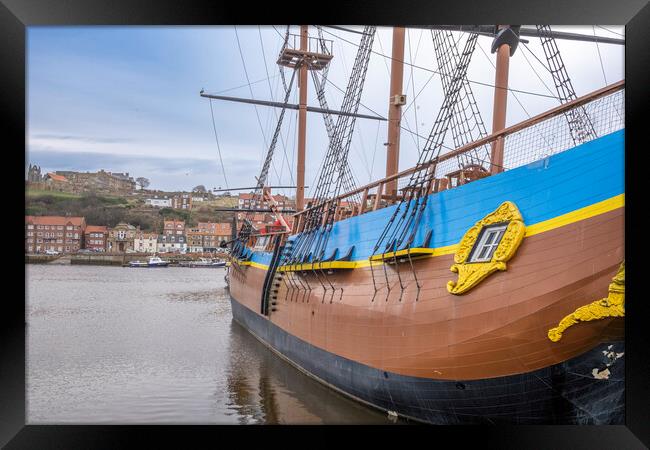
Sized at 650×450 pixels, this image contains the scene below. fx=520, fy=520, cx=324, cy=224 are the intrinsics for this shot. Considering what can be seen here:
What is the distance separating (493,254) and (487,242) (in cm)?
12

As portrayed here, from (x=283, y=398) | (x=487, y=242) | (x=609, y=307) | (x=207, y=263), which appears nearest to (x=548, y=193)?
(x=487, y=242)

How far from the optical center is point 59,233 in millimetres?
29438

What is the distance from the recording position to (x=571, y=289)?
3.29 metres

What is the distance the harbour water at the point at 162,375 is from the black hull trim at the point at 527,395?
503 millimetres

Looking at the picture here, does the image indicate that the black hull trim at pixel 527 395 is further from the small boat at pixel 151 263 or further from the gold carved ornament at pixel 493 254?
the small boat at pixel 151 263

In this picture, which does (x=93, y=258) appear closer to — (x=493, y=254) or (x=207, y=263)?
(x=207, y=263)

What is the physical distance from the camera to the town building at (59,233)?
27062 millimetres

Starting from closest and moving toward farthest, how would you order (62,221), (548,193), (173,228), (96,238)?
(548,193)
(62,221)
(96,238)
(173,228)

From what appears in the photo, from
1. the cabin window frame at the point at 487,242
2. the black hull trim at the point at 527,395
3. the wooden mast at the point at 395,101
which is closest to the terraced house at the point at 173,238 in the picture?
the wooden mast at the point at 395,101

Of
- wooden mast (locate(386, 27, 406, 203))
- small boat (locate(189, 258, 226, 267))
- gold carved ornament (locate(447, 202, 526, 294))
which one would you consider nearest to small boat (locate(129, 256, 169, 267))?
small boat (locate(189, 258, 226, 267))

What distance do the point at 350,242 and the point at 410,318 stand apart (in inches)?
65.4
